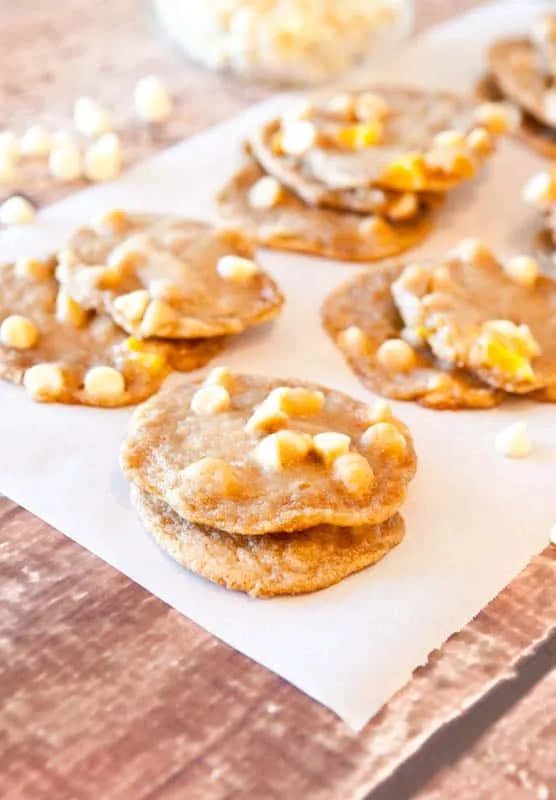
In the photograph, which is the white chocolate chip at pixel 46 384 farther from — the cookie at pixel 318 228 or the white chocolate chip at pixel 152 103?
the white chocolate chip at pixel 152 103

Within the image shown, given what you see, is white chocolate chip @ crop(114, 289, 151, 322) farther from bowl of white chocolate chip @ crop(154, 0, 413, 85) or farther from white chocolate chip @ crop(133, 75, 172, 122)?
bowl of white chocolate chip @ crop(154, 0, 413, 85)

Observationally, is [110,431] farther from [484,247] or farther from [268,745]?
[484,247]

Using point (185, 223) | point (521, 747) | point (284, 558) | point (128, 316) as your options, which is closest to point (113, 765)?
point (284, 558)

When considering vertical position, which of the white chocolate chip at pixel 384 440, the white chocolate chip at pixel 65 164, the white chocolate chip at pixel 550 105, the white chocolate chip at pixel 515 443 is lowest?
the white chocolate chip at pixel 515 443

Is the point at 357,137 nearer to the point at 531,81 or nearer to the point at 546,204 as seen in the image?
the point at 546,204

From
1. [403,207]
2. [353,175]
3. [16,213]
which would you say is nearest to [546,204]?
[403,207]

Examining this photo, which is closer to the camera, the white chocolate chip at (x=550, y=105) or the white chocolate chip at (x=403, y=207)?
the white chocolate chip at (x=403, y=207)

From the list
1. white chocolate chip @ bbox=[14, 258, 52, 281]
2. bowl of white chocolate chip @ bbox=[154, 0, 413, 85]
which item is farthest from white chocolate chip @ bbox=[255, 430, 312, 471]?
bowl of white chocolate chip @ bbox=[154, 0, 413, 85]

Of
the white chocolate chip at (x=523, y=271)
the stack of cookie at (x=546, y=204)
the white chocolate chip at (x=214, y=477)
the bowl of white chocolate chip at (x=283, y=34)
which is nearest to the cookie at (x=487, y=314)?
the white chocolate chip at (x=523, y=271)
